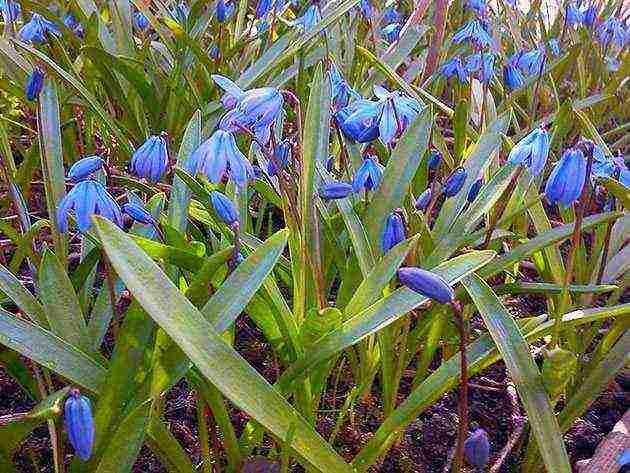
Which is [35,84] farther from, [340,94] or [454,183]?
[454,183]

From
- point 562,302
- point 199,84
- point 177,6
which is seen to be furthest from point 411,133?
point 177,6

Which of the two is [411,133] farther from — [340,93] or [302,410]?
[302,410]

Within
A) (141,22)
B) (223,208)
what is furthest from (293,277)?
(141,22)

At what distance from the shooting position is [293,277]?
153 cm

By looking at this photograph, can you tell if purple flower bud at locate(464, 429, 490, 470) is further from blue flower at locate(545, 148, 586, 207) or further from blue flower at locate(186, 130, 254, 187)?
blue flower at locate(186, 130, 254, 187)

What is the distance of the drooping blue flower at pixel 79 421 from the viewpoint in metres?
0.96

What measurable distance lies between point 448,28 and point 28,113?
5.91 ft

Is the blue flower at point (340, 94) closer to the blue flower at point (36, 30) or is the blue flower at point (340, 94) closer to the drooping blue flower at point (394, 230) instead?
the drooping blue flower at point (394, 230)

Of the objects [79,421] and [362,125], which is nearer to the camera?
[79,421]

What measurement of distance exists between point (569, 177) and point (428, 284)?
0.40m

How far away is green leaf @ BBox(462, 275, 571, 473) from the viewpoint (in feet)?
3.95

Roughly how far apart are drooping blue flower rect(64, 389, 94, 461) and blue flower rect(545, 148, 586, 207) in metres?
0.81

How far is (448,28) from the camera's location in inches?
140

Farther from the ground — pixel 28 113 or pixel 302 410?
pixel 28 113
